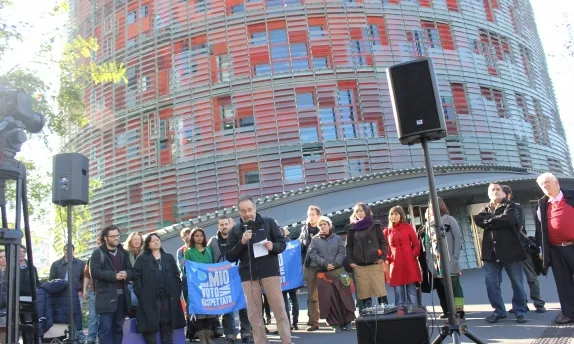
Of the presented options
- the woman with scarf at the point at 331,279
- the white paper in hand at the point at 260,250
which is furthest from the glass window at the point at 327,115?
the white paper in hand at the point at 260,250

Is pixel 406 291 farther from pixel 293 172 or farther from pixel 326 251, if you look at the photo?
pixel 293 172

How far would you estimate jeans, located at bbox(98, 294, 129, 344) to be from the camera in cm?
693

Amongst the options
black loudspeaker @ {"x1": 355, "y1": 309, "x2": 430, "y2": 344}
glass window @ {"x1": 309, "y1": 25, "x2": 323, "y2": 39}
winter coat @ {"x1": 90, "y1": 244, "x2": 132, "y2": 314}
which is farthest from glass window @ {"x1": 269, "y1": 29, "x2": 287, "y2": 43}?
black loudspeaker @ {"x1": 355, "y1": 309, "x2": 430, "y2": 344}

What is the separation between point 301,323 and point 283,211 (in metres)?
8.29

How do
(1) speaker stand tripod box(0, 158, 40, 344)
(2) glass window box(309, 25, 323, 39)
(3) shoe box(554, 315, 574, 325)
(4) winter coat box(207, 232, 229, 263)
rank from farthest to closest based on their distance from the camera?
(2) glass window box(309, 25, 323, 39), (4) winter coat box(207, 232, 229, 263), (3) shoe box(554, 315, 574, 325), (1) speaker stand tripod box(0, 158, 40, 344)

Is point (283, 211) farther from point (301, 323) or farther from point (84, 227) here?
point (84, 227)

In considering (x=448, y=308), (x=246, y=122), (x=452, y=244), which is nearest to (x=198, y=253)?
(x=452, y=244)

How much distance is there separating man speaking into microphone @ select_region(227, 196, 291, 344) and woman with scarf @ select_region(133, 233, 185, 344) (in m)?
1.54

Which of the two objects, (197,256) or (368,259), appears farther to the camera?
(197,256)

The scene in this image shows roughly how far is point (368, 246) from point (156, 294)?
3.38m

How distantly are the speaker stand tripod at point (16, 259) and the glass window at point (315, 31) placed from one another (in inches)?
705

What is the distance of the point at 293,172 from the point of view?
64.6 ft

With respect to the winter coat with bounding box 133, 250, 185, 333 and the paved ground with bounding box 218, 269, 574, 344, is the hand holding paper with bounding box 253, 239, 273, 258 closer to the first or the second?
the winter coat with bounding box 133, 250, 185, 333

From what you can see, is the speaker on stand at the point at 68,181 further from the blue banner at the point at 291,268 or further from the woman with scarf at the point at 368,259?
the woman with scarf at the point at 368,259
